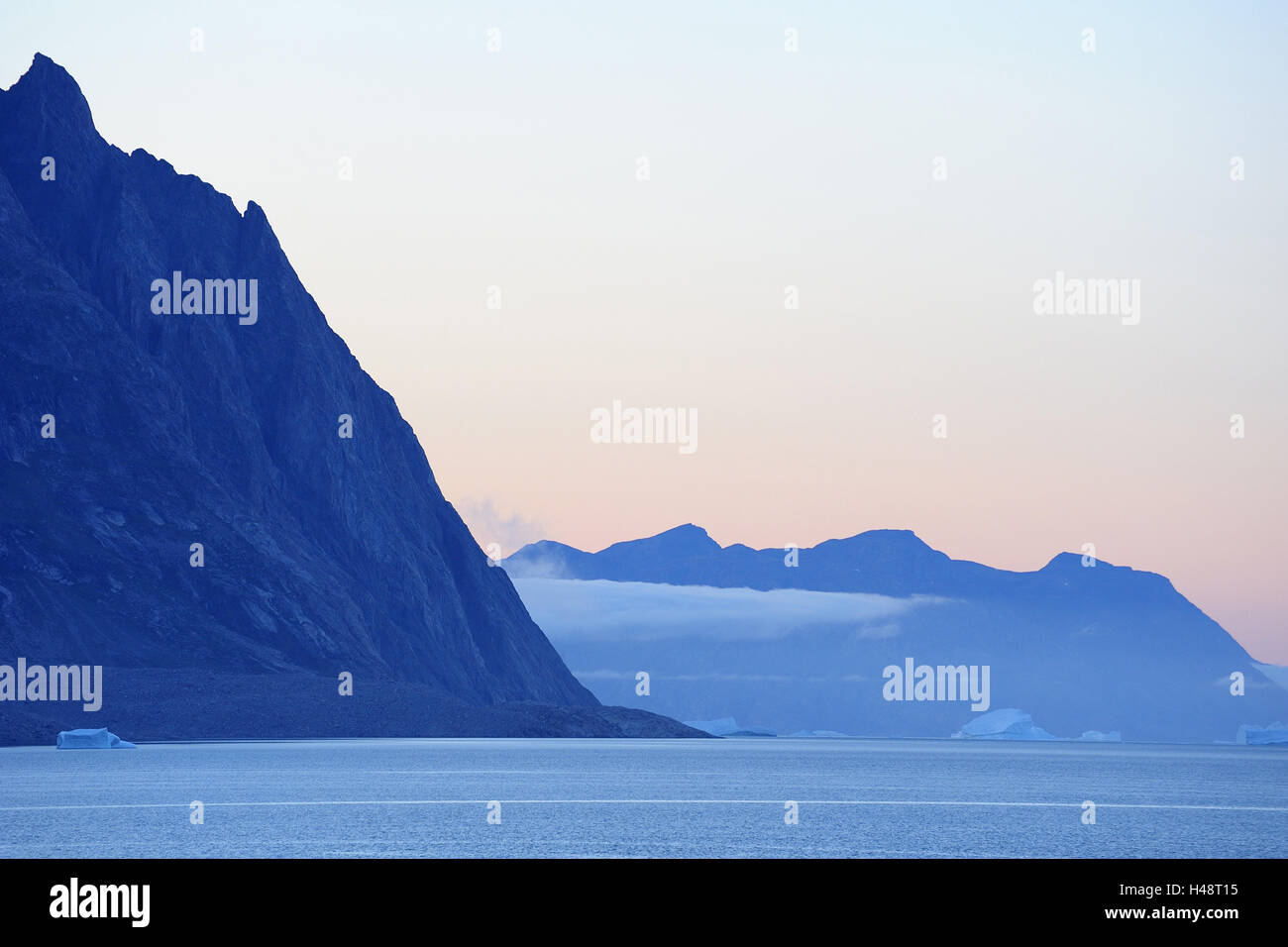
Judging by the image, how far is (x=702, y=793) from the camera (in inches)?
6033
